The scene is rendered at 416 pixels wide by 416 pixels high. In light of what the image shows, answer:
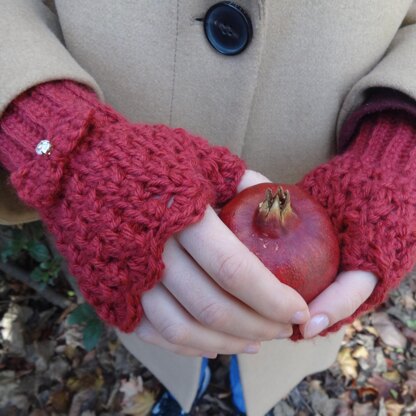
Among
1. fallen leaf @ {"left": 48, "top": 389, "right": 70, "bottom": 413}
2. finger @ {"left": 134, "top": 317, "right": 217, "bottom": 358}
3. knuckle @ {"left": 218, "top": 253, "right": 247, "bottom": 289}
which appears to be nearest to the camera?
knuckle @ {"left": 218, "top": 253, "right": 247, "bottom": 289}

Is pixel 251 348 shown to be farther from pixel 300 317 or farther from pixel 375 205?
pixel 375 205

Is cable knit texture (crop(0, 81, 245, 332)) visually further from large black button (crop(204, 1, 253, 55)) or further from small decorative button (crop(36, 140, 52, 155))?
large black button (crop(204, 1, 253, 55))

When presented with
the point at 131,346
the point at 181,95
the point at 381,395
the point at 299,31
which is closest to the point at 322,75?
the point at 299,31

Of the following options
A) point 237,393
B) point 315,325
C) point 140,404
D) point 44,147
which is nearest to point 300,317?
point 315,325

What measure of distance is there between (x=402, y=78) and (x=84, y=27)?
0.58 metres

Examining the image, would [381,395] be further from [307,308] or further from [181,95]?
[181,95]

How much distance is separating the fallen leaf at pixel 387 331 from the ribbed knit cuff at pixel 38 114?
1.53 meters

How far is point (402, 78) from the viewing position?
77 cm

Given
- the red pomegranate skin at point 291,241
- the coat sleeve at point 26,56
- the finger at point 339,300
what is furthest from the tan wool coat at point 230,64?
the finger at point 339,300

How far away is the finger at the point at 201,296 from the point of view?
1.97 feet

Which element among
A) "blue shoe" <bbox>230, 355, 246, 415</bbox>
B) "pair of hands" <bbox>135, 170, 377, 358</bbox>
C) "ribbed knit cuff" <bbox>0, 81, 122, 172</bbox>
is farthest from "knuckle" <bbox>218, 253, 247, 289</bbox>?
"blue shoe" <bbox>230, 355, 246, 415</bbox>

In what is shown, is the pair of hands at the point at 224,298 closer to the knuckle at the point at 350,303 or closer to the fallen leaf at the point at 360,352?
the knuckle at the point at 350,303

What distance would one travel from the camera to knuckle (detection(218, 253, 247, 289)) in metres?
0.57

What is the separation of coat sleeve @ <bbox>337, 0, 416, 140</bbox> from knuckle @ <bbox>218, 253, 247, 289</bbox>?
44 centimetres
